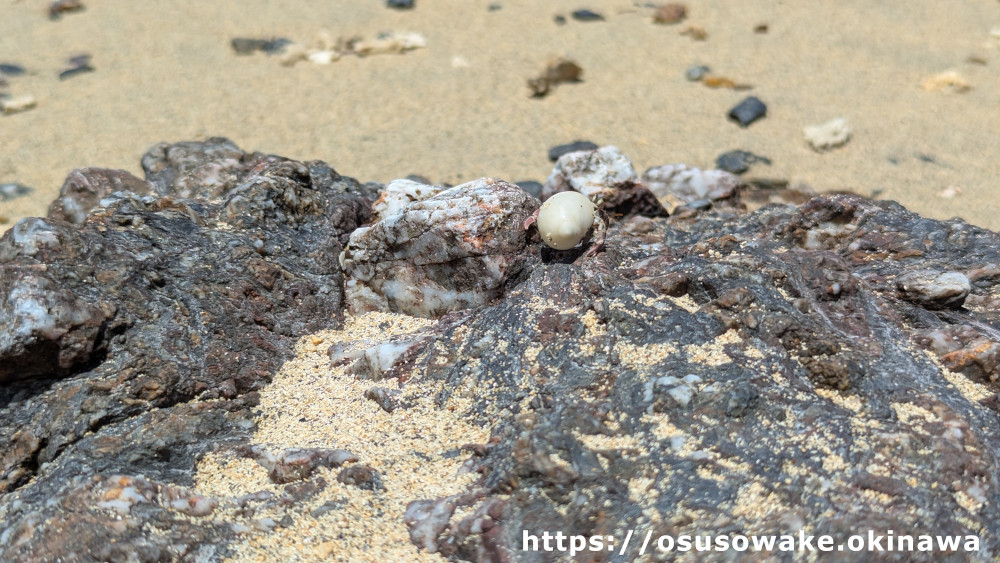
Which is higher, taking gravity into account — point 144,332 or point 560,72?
point 144,332

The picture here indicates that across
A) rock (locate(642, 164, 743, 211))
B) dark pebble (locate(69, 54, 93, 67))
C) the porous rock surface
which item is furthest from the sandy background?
the porous rock surface

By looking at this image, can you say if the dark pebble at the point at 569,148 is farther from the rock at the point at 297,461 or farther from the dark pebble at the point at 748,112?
the rock at the point at 297,461

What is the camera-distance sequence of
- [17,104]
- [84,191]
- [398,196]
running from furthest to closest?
[17,104] → [84,191] → [398,196]

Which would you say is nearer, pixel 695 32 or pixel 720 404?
pixel 720 404

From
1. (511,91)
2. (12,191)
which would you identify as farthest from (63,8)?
(511,91)

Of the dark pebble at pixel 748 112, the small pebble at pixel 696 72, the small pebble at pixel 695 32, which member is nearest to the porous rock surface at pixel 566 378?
the dark pebble at pixel 748 112

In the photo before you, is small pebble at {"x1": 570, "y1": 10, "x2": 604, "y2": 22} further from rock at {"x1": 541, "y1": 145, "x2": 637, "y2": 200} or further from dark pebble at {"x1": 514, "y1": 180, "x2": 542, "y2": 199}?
rock at {"x1": 541, "y1": 145, "x2": 637, "y2": 200}

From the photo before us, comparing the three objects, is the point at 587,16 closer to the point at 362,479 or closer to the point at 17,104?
the point at 17,104
